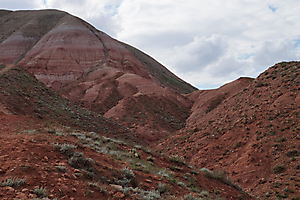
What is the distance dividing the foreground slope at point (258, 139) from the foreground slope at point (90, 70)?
10442 millimetres

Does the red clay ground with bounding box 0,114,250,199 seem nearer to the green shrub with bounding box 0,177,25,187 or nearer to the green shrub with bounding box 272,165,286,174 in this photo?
the green shrub with bounding box 0,177,25,187

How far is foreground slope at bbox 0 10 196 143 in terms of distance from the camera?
38.7 metres

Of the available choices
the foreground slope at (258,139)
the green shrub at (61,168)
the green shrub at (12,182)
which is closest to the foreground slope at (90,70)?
the foreground slope at (258,139)

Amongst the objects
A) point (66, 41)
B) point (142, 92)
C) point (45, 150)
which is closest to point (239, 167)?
point (45, 150)

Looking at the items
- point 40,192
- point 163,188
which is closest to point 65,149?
point 40,192

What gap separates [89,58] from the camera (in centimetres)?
5984

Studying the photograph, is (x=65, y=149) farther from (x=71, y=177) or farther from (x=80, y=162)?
(x=71, y=177)

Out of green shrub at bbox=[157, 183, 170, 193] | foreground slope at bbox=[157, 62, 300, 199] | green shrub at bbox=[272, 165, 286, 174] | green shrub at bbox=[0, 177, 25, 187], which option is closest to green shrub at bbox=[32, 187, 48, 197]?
green shrub at bbox=[0, 177, 25, 187]

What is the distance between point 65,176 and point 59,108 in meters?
20.1

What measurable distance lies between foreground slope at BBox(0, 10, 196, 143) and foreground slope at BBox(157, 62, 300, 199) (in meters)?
10.4

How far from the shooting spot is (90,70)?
2235 inches

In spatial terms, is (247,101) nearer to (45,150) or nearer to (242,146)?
(242,146)

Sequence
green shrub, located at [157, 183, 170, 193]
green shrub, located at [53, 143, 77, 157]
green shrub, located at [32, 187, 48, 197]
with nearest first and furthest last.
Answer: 1. green shrub, located at [32, 187, 48, 197]
2. green shrub, located at [157, 183, 170, 193]
3. green shrub, located at [53, 143, 77, 157]

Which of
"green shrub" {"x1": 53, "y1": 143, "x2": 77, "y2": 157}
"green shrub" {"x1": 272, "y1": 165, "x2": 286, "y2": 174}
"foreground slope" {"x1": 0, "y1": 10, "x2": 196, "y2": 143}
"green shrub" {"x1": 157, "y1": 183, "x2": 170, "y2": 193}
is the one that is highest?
"foreground slope" {"x1": 0, "y1": 10, "x2": 196, "y2": 143}
